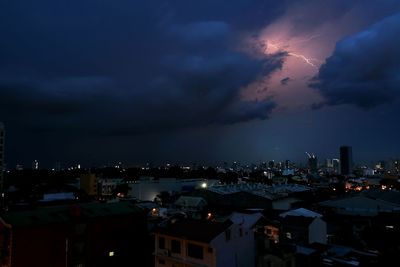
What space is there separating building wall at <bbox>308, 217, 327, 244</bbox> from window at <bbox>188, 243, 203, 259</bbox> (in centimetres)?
1256

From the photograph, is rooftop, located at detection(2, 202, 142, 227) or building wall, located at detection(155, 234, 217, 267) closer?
building wall, located at detection(155, 234, 217, 267)

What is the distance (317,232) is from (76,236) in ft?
60.4

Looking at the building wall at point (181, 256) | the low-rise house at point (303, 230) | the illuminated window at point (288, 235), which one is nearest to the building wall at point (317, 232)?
the low-rise house at point (303, 230)

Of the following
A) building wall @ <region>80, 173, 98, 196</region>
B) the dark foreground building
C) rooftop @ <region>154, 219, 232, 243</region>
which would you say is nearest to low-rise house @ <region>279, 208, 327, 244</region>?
rooftop @ <region>154, 219, 232, 243</region>

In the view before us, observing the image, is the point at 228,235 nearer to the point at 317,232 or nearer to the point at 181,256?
the point at 181,256

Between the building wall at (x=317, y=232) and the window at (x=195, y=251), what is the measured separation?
12562mm

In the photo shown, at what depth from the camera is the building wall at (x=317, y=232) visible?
26.8m

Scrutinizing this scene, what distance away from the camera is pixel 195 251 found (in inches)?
697

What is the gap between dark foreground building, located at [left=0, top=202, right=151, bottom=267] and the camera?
1916cm

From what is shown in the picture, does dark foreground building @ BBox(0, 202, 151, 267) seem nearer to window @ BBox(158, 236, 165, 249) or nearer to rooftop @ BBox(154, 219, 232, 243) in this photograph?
window @ BBox(158, 236, 165, 249)

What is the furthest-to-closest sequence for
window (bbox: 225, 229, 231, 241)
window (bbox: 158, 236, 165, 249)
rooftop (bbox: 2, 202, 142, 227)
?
rooftop (bbox: 2, 202, 142, 227)
window (bbox: 158, 236, 165, 249)
window (bbox: 225, 229, 231, 241)

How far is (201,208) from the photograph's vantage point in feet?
163

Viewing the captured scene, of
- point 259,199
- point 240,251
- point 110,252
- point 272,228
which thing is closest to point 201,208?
point 259,199

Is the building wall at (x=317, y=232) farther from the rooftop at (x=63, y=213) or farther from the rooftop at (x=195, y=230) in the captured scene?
A: the rooftop at (x=63, y=213)
